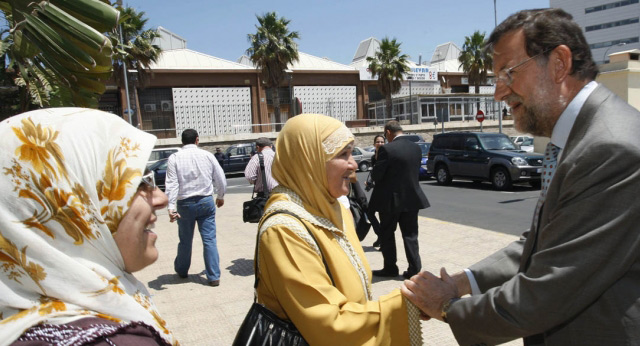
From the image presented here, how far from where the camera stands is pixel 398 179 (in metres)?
5.78

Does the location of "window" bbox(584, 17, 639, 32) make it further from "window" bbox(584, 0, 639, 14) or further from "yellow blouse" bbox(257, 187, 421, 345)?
"yellow blouse" bbox(257, 187, 421, 345)

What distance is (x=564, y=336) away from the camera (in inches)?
64.5

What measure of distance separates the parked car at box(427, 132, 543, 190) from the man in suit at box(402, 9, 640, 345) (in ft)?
42.2

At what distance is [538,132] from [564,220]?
0.57 m

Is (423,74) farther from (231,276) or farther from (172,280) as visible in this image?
(172,280)

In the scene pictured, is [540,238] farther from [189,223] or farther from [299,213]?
[189,223]

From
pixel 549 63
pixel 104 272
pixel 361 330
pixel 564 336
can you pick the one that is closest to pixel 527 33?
pixel 549 63

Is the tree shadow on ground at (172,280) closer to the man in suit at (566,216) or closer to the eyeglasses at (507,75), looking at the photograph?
the man in suit at (566,216)

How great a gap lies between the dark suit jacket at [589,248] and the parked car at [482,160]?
1312cm

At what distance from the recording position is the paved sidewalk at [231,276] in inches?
173

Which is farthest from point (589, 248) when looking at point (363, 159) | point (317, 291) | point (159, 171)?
point (363, 159)

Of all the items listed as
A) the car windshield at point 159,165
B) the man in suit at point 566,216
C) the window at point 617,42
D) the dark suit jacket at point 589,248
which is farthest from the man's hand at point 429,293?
the window at point 617,42

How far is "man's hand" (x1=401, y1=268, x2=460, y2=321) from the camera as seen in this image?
196 centimetres

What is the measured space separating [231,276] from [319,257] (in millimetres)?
4608
